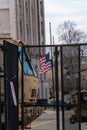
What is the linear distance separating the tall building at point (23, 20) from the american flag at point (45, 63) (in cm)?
2726

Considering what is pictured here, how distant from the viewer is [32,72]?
515 inches

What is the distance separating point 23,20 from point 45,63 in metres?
35.4

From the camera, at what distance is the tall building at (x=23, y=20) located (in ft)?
138

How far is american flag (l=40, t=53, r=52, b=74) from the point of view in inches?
460

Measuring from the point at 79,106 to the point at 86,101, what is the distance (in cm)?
35

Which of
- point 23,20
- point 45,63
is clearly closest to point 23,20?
point 23,20

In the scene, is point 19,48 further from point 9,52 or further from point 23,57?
point 9,52

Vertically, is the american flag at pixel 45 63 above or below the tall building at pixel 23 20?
below

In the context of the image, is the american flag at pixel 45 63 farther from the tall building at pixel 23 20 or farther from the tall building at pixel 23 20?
the tall building at pixel 23 20

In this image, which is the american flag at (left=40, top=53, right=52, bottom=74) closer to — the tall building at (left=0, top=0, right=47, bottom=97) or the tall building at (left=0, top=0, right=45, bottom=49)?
the tall building at (left=0, top=0, right=47, bottom=97)

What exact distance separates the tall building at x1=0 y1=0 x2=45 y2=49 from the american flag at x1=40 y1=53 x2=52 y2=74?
27262 mm

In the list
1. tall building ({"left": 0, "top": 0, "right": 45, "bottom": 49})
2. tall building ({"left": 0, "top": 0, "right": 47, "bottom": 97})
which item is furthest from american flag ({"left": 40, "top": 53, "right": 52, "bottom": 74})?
tall building ({"left": 0, "top": 0, "right": 45, "bottom": 49})

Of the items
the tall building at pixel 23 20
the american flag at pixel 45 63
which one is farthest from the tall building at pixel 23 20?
the american flag at pixel 45 63

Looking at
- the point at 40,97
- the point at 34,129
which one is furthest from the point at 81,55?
the point at 34,129
